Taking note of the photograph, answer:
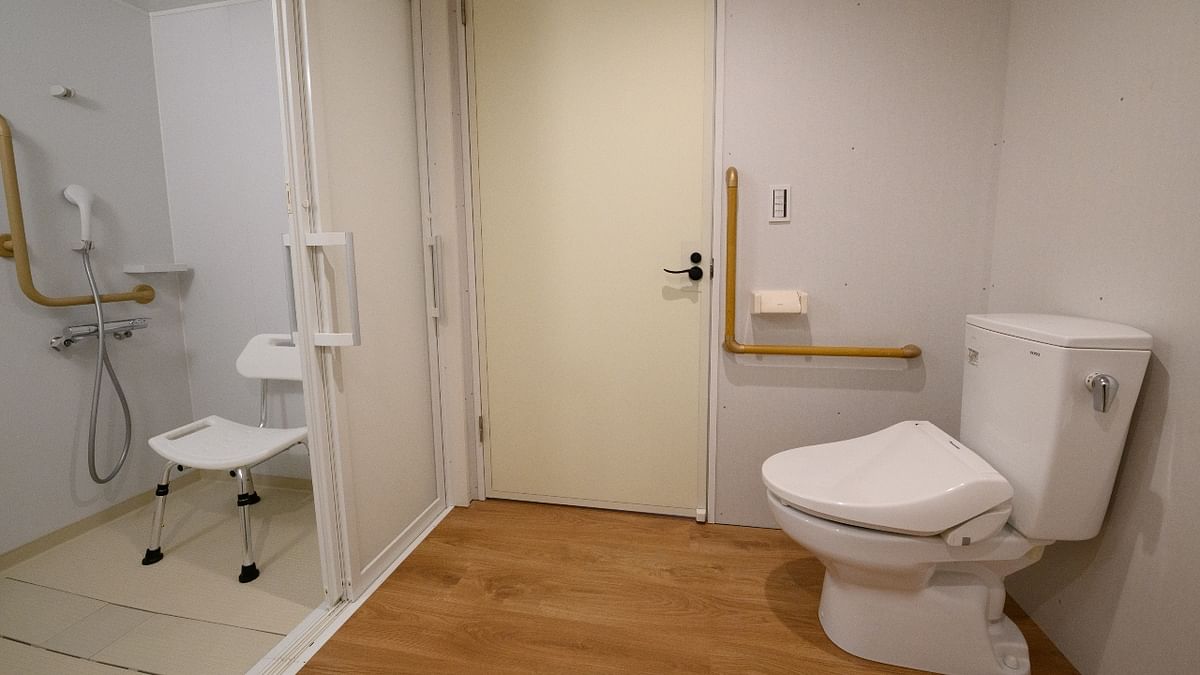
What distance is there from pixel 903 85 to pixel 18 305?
10.2 ft

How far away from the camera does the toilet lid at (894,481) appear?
3.64 feet

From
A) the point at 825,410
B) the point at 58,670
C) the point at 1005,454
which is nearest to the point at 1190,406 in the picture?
the point at 1005,454

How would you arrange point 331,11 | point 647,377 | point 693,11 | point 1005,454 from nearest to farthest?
1. point 1005,454
2. point 331,11
3. point 693,11
4. point 647,377

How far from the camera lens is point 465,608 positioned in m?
1.50

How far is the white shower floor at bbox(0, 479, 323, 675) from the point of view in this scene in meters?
1.35

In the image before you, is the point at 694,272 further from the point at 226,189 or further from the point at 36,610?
the point at 36,610

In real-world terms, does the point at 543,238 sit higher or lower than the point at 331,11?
lower

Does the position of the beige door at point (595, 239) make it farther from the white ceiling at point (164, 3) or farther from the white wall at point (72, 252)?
the white wall at point (72, 252)

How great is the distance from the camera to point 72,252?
1.91 m

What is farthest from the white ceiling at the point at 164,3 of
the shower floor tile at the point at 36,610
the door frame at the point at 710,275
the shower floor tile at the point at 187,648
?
the shower floor tile at the point at 187,648

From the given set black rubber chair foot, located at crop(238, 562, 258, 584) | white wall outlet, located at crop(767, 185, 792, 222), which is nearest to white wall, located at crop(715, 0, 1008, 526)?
white wall outlet, located at crop(767, 185, 792, 222)

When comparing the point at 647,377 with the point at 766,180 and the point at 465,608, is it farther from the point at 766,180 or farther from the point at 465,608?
the point at 465,608

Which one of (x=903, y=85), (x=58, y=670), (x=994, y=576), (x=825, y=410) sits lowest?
(x=58, y=670)

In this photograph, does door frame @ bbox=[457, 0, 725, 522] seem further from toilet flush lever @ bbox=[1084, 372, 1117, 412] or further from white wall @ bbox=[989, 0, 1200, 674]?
toilet flush lever @ bbox=[1084, 372, 1117, 412]
